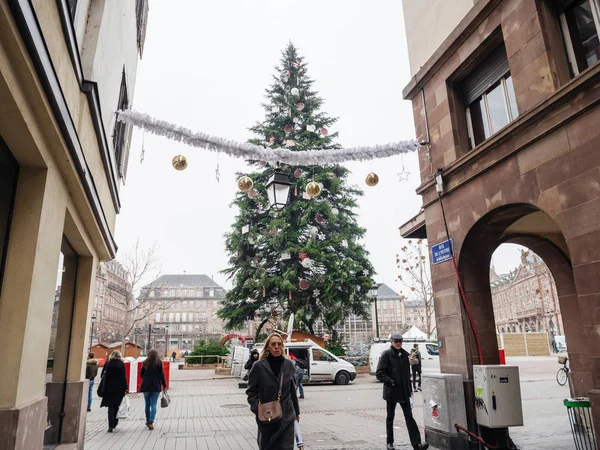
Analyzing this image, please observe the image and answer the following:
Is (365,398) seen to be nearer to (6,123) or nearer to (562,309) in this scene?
(562,309)

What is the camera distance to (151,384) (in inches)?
404

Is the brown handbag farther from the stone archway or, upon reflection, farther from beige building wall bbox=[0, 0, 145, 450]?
the stone archway

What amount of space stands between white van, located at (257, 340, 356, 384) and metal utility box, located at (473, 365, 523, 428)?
49.2 feet

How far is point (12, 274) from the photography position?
436 centimetres

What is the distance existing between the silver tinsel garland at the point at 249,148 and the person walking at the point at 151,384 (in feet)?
17.4

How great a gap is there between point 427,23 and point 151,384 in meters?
10.6

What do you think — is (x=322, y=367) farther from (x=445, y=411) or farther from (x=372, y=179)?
(x=445, y=411)

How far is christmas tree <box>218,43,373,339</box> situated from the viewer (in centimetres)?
2641

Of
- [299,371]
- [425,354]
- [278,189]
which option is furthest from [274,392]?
[425,354]

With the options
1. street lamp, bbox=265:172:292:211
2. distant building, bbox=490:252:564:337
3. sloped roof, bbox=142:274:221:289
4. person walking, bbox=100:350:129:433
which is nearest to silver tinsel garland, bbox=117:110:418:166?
street lamp, bbox=265:172:292:211

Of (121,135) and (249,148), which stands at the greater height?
(121,135)

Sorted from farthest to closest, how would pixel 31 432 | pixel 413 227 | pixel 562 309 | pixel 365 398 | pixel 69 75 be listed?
pixel 365 398 → pixel 413 227 → pixel 562 309 → pixel 69 75 → pixel 31 432

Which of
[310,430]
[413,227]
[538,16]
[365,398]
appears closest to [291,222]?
[365,398]

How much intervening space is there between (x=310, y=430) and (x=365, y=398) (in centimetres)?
675
